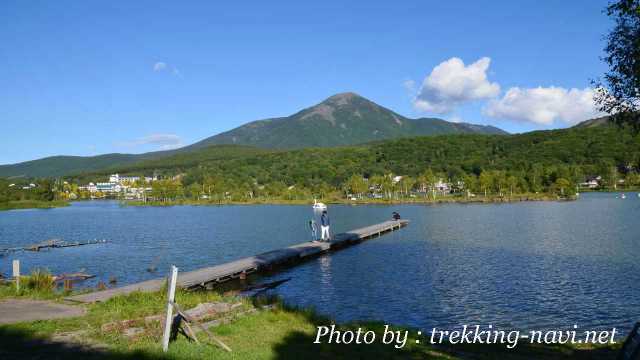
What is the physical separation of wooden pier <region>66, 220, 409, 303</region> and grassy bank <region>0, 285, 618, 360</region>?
5.04m

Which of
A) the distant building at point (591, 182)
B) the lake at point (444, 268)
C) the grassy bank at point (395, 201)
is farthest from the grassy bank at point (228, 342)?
the distant building at point (591, 182)

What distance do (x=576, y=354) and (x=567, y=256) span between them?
2585 cm

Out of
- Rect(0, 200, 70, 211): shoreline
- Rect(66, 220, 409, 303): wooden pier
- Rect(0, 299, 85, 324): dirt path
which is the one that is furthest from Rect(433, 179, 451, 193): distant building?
Rect(0, 299, 85, 324): dirt path

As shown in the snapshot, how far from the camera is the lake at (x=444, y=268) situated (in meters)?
23.0

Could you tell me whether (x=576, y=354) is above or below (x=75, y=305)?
below

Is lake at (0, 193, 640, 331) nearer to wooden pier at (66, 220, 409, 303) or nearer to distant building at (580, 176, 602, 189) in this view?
wooden pier at (66, 220, 409, 303)

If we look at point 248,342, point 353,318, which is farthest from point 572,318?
point 248,342

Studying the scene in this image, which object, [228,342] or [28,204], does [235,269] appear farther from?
[28,204]

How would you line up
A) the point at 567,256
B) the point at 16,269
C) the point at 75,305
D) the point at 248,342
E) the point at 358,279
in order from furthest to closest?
the point at 567,256
the point at 358,279
the point at 16,269
the point at 75,305
the point at 248,342

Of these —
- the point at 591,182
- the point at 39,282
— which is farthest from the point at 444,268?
the point at 591,182

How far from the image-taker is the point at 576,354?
51.2 ft

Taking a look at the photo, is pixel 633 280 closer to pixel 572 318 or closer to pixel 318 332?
pixel 572 318

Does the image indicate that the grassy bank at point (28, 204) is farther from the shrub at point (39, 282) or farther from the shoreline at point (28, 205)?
the shrub at point (39, 282)

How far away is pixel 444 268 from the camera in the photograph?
1390 inches
